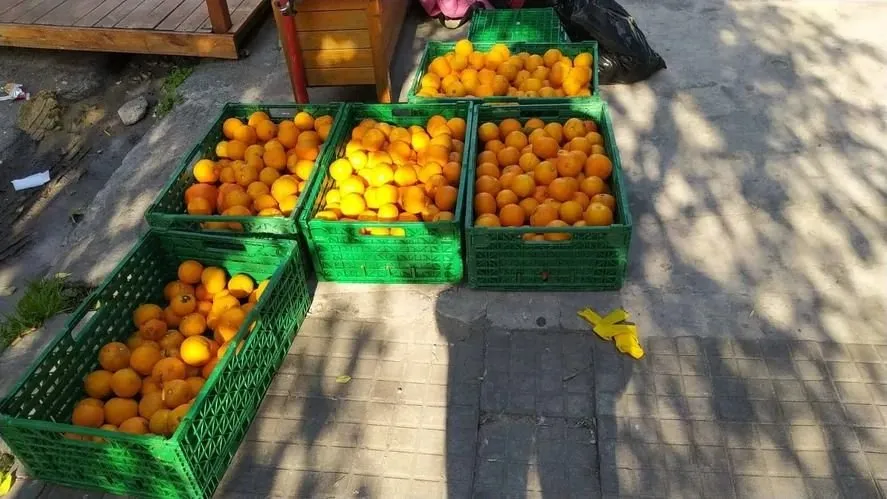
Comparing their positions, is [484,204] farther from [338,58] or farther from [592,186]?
[338,58]

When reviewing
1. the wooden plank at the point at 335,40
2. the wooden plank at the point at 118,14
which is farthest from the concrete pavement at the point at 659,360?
the wooden plank at the point at 118,14

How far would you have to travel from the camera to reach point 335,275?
3885mm

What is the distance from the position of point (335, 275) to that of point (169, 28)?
394 centimetres

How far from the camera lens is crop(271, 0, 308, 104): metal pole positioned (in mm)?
4402

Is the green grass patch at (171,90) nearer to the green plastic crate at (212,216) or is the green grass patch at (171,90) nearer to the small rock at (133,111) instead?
the small rock at (133,111)

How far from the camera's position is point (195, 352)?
3.13 m

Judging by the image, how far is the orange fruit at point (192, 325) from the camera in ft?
11.0

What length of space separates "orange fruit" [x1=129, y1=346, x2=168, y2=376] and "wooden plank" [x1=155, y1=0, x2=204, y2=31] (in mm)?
4264

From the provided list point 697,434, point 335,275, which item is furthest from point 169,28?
point 697,434

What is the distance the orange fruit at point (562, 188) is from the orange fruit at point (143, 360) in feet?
7.50

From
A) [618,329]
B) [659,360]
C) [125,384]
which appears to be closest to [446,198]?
[618,329]

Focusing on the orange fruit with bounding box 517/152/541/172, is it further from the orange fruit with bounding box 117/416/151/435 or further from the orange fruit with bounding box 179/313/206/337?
the orange fruit with bounding box 117/416/151/435

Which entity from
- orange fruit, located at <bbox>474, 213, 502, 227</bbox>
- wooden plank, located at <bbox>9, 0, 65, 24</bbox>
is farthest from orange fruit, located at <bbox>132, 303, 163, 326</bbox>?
wooden plank, located at <bbox>9, 0, 65, 24</bbox>

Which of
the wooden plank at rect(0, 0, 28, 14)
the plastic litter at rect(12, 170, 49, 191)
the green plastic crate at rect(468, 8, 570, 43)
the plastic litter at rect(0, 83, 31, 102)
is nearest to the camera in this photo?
the plastic litter at rect(12, 170, 49, 191)
